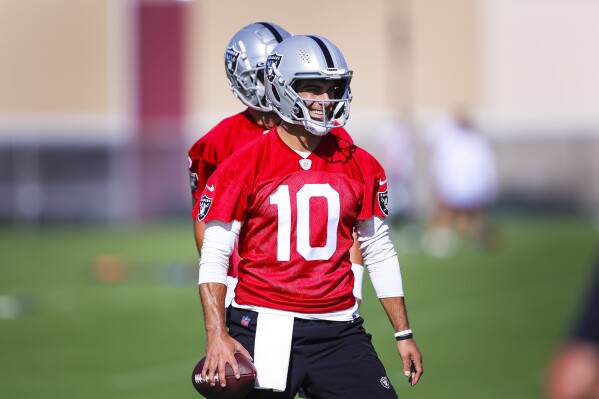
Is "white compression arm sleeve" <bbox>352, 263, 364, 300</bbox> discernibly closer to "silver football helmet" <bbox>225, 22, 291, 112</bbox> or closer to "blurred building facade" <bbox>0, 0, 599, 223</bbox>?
"silver football helmet" <bbox>225, 22, 291, 112</bbox>

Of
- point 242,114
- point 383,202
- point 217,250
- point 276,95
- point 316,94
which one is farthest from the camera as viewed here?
point 242,114

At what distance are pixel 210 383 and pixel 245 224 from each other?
70 cm

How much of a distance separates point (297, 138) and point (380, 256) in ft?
2.12

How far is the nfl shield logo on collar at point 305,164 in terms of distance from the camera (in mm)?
5035

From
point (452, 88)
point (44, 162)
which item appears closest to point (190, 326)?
point (44, 162)

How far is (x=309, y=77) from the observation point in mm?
5000

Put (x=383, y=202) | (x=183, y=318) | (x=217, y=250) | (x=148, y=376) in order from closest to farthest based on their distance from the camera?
(x=217, y=250)
(x=383, y=202)
(x=148, y=376)
(x=183, y=318)

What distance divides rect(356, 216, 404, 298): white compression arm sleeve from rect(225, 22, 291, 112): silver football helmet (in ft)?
2.98

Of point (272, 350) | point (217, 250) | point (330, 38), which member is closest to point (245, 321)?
point (272, 350)

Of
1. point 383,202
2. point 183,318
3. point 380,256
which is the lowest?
point 183,318

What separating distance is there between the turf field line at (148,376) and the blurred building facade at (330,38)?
60.5 feet

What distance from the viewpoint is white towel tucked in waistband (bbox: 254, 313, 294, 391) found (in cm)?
496

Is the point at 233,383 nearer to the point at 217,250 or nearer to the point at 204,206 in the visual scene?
the point at 217,250

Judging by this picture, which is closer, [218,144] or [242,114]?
[218,144]
